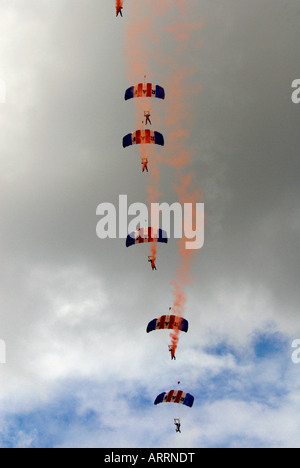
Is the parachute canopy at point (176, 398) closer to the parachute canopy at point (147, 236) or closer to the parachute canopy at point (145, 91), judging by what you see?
the parachute canopy at point (147, 236)

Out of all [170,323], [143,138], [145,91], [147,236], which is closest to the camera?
[170,323]

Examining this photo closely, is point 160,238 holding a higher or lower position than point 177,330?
higher

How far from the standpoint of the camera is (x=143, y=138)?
87.8 m

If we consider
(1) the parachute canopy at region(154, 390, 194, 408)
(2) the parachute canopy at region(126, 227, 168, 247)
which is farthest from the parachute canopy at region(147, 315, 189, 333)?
(2) the parachute canopy at region(126, 227, 168, 247)

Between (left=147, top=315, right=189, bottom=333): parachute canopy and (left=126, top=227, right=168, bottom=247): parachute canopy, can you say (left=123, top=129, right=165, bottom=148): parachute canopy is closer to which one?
(left=126, top=227, right=168, bottom=247): parachute canopy

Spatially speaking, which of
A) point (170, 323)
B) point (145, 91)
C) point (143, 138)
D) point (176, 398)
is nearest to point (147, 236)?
point (170, 323)

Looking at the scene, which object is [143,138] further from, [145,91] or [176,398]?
[176,398]

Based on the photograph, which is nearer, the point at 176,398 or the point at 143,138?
the point at 176,398

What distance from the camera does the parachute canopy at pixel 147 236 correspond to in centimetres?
8338

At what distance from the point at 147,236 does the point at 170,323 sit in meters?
12.6
